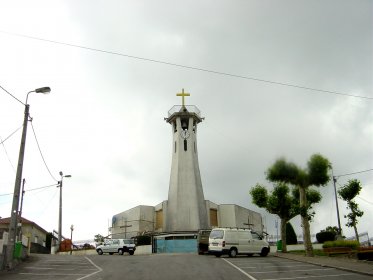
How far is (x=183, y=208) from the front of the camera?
184 feet

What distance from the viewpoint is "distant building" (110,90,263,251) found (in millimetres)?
55844

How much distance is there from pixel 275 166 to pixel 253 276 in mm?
14599

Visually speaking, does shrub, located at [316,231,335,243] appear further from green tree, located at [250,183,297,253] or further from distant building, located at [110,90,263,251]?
distant building, located at [110,90,263,251]

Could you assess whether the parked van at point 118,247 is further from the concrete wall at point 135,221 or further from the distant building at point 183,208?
the concrete wall at point 135,221

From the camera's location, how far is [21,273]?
17.8 meters

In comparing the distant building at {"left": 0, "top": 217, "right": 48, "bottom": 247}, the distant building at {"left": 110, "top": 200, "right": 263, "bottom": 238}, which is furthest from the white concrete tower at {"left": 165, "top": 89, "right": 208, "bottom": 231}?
the distant building at {"left": 0, "top": 217, "right": 48, "bottom": 247}

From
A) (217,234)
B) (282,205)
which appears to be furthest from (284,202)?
(217,234)

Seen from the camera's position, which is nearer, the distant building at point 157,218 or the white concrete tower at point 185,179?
the white concrete tower at point 185,179

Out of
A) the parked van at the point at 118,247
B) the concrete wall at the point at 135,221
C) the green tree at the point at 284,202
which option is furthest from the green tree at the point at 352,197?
the concrete wall at the point at 135,221

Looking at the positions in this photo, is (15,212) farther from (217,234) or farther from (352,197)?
(352,197)

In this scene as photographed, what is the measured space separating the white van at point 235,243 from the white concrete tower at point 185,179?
26.7 m

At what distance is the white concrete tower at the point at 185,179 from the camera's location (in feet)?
183

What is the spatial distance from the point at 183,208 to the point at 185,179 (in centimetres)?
420

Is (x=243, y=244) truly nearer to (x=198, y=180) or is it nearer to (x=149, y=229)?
(x=198, y=180)
